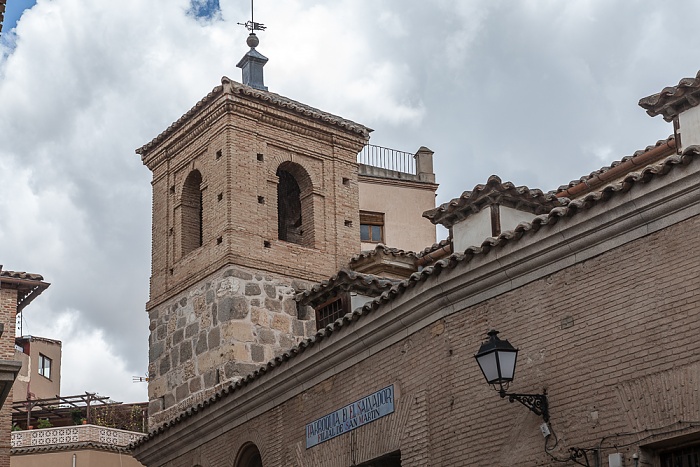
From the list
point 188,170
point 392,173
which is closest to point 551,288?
point 188,170

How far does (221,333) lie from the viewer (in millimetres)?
21297

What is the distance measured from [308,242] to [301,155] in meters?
1.68

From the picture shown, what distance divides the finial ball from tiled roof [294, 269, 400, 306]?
27.0ft

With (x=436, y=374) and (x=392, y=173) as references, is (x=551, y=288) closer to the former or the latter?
(x=436, y=374)

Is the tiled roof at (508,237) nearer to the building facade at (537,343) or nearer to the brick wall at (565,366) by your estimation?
the building facade at (537,343)

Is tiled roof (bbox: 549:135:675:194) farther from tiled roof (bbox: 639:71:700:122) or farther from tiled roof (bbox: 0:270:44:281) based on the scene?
tiled roof (bbox: 0:270:44:281)

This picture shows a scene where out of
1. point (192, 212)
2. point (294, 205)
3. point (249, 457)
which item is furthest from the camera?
point (294, 205)

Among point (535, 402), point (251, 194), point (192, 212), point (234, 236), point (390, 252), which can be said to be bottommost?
point (535, 402)

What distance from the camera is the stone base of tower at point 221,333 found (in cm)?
2117

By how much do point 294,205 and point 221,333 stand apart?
3.96 metres

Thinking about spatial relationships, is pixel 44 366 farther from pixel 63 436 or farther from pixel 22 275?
pixel 22 275

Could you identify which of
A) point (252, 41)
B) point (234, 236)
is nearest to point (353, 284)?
point (234, 236)

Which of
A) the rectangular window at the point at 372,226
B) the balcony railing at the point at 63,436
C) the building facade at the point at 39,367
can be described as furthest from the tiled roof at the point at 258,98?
the building facade at the point at 39,367

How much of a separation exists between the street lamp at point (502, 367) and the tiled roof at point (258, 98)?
40.1ft
